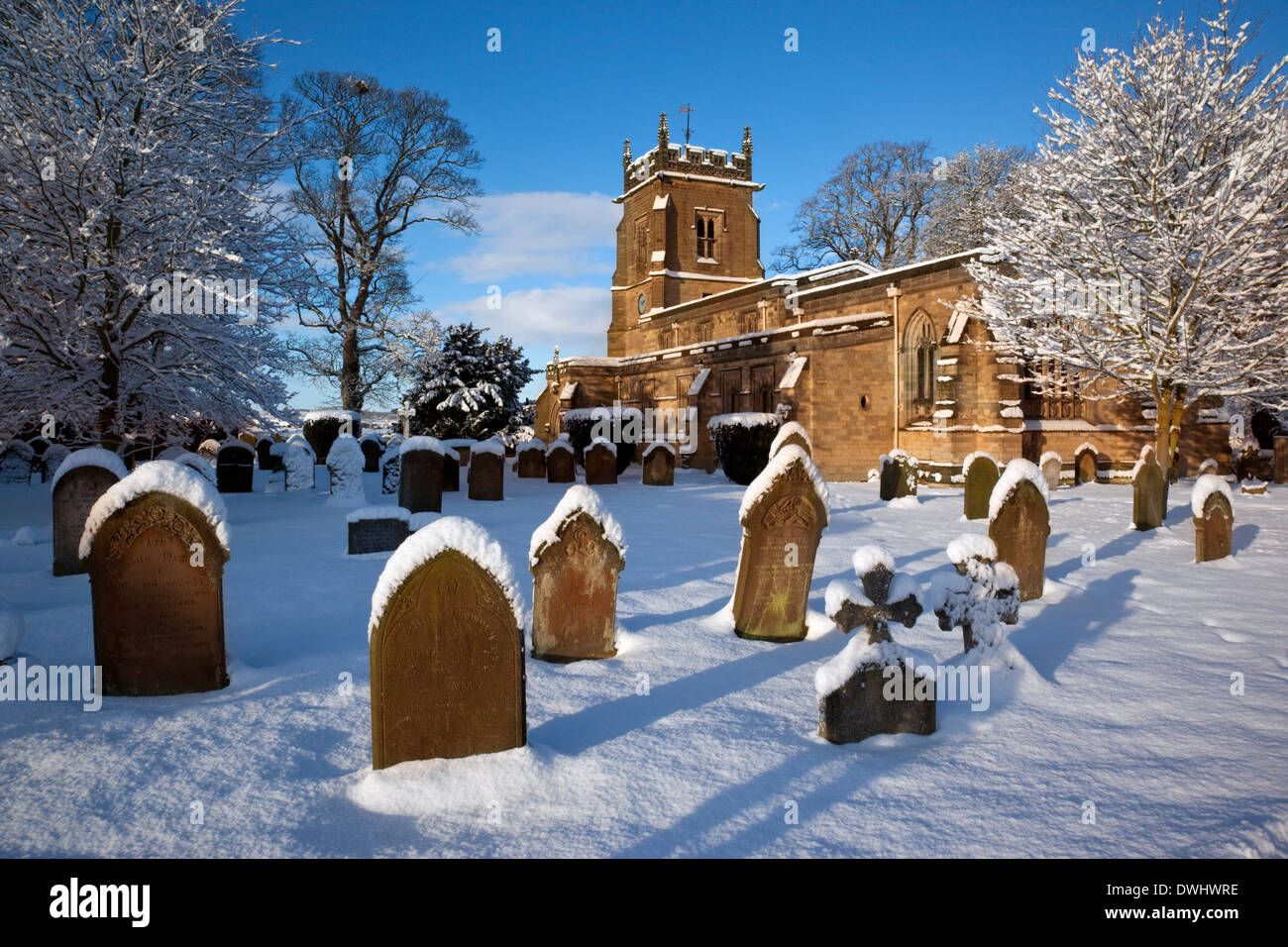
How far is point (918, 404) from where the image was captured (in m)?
20.7

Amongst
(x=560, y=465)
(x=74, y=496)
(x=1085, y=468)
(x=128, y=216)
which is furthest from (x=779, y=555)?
(x=1085, y=468)

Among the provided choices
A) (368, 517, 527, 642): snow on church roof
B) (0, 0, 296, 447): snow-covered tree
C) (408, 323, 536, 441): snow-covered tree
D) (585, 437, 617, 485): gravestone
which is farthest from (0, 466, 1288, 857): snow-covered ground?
(408, 323, 536, 441): snow-covered tree

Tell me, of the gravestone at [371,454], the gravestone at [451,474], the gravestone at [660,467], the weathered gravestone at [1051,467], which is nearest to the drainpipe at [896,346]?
the weathered gravestone at [1051,467]

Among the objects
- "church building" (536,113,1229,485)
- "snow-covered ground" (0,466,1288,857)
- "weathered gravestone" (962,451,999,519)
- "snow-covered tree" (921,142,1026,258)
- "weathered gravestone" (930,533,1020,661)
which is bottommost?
"snow-covered ground" (0,466,1288,857)

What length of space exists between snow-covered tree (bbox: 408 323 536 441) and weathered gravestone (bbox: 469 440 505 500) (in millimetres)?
12211

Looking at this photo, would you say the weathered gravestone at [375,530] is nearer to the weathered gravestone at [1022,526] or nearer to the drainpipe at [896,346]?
the weathered gravestone at [1022,526]

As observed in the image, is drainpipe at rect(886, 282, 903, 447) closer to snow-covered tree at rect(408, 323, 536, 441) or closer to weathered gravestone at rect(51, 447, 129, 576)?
snow-covered tree at rect(408, 323, 536, 441)

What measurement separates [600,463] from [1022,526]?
43.2 feet

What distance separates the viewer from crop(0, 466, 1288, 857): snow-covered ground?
271 centimetres

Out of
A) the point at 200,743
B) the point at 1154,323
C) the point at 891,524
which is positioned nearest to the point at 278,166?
the point at 200,743

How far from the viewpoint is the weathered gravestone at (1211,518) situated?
790 centimetres

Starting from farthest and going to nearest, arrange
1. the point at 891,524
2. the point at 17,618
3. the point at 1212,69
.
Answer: the point at 1212,69, the point at 891,524, the point at 17,618
